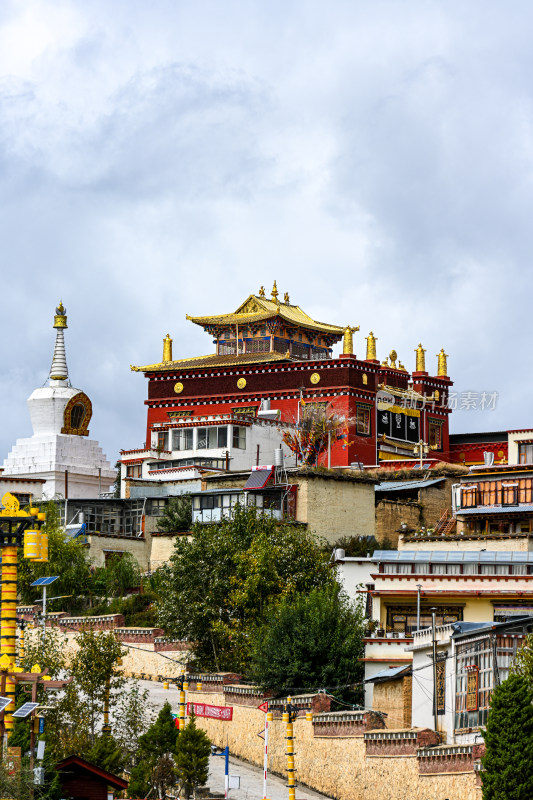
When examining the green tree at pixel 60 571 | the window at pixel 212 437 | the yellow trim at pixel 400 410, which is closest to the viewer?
the green tree at pixel 60 571

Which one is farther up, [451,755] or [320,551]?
[320,551]

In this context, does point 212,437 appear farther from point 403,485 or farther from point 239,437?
point 403,485

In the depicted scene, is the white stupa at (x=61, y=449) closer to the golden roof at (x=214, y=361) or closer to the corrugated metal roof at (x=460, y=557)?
the golden roof at (x=214, y=361)

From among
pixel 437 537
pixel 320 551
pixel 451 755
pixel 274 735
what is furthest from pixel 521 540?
pixel 451 755

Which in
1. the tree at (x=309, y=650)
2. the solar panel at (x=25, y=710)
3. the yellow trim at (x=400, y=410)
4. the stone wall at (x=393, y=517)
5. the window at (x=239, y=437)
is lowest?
the solar panel at (x=25, y=710)

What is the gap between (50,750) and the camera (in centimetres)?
5128

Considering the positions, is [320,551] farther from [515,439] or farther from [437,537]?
[515,439]

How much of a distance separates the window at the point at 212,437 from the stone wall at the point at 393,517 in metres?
16.7

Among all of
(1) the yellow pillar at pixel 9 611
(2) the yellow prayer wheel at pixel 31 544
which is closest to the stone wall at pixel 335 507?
(2) the yellow prayer wheel at pixel 31 544

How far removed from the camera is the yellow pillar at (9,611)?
52.2 metres

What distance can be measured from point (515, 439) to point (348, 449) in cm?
1812

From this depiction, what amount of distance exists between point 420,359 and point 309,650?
55.4 meters

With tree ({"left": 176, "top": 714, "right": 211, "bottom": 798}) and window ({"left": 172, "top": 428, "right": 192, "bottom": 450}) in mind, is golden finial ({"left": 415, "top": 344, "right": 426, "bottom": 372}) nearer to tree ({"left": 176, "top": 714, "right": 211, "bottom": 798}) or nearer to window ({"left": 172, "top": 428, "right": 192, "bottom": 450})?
window ({"left": 172, "top": 428, "right": 192, "bottom": 450})

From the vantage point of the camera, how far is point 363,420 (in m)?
103
